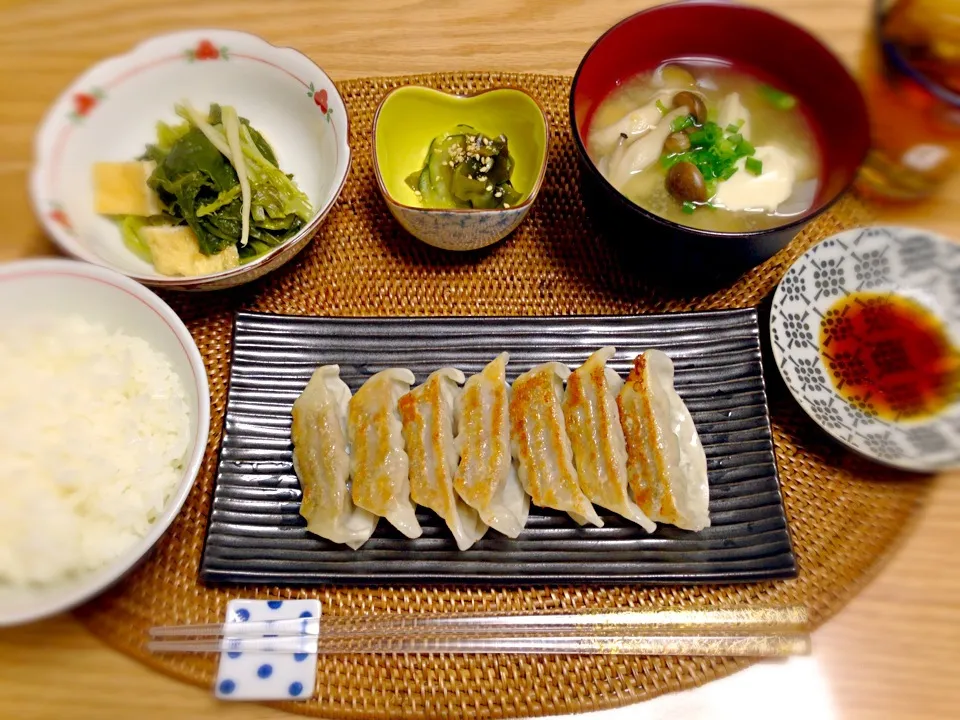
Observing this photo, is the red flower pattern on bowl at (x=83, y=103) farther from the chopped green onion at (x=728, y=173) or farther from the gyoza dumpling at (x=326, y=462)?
the chopped green onion at (x=728, y=173)

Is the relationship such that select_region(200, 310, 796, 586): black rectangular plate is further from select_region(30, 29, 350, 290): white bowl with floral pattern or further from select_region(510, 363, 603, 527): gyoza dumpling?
select_region(30, 29, 350, 290): white bowl with floral pattern

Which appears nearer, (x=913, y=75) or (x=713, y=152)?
(x=913, y=75)

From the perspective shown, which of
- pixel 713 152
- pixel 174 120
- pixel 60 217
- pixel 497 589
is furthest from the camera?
pixel 174 120

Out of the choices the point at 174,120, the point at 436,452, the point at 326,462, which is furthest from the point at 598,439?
the point at 174,120

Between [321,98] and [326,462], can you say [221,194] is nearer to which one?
[321,98]

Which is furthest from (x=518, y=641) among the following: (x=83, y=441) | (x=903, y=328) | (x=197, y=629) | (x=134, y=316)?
(x=903, y=328)

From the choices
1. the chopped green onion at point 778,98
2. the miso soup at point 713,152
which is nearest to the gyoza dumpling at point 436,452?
the miso soup at point 713,152
